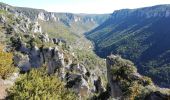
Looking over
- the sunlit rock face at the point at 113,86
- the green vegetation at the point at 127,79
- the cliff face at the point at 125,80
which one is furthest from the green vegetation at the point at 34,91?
the green vegetation at the point at 127,79

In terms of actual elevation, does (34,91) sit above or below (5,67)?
above

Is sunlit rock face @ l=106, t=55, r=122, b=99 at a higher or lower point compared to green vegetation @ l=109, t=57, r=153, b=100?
lower

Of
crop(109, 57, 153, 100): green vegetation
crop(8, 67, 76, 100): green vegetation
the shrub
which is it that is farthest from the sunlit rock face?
the shrub

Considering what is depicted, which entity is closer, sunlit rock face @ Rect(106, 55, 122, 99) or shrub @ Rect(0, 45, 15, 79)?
sunlit rock face @ Rect(106, 55, 122, 99)

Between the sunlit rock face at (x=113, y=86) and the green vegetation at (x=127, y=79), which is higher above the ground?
the green vegetation at (x=127, y=79)

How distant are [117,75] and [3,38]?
105m

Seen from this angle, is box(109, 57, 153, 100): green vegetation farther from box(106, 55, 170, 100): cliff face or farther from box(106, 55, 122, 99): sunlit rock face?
box(106, 55, 122, 99): sunlit rock face

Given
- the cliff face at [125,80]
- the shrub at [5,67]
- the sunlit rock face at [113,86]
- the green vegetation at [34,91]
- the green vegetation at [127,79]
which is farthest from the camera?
the shrub at [5,67]

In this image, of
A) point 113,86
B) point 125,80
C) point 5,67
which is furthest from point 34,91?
point 5,67

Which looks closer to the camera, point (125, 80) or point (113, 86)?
point (125, 80)

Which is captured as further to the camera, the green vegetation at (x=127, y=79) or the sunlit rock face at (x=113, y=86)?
the sunlit rock face at (x=113, y=86)

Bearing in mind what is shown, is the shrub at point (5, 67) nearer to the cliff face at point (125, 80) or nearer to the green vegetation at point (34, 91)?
the green vegetation at point (34, 91)

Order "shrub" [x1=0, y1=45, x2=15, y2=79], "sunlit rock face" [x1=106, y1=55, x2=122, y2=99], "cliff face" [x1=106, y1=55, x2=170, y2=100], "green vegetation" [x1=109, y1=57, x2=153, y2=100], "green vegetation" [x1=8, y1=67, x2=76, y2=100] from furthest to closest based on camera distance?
"shrub" [x1=0, y1=45, x2=15, y2=79]
"sunlit rock face" [x1=106, y1=55, x2=122, y2=99]
"green vegetation" [x1=8, y1=67, x2=76, y2=100]
"green vegetation" [x1=109, y1=57, x2=153, y2=100]
"cliff face" [x1=106, y1=55, x2=170, y2=100]

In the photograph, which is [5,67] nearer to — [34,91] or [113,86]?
[34,91]
